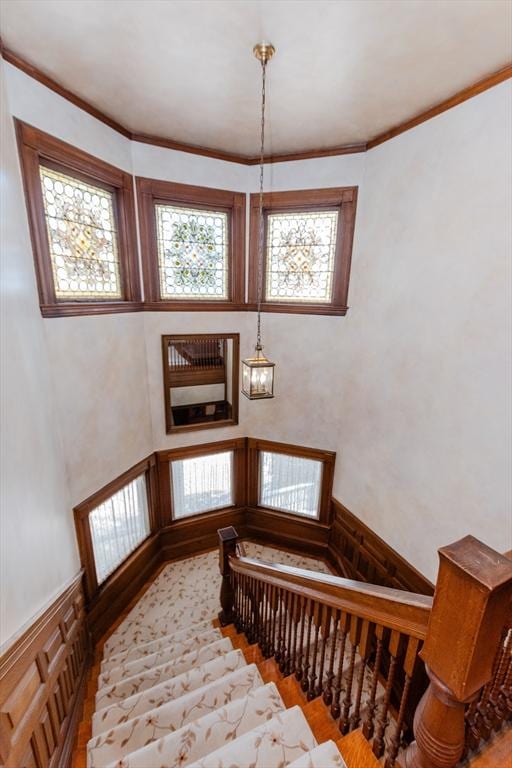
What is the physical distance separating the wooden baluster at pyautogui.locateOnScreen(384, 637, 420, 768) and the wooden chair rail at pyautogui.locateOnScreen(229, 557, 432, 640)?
5 cm

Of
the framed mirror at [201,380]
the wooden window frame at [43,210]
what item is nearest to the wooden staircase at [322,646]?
the framed mirror at [201,380]

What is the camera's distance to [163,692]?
2.25 m

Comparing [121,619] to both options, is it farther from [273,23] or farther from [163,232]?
[273,23]

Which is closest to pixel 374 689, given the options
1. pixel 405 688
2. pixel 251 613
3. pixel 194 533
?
pixel 405 688

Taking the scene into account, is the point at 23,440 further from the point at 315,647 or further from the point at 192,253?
the point at 192,253

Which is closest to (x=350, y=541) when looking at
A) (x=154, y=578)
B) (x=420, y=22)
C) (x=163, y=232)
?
(x=154, y=578)

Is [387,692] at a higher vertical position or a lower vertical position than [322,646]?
higher

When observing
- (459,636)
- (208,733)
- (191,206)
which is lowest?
(208,733)

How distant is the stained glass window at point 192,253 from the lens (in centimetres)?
362

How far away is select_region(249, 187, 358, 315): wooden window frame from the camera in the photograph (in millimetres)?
3525

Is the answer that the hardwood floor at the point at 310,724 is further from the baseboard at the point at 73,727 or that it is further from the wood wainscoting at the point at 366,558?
the wood wainscoting at the point at 366,558

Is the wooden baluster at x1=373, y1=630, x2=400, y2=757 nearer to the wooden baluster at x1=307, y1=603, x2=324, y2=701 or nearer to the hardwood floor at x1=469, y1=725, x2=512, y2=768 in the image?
the hardwood floor at x1=469, y1=725, x2=512, y2=768

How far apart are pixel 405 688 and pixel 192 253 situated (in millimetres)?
3863

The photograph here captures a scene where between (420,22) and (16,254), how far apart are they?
2.80m
